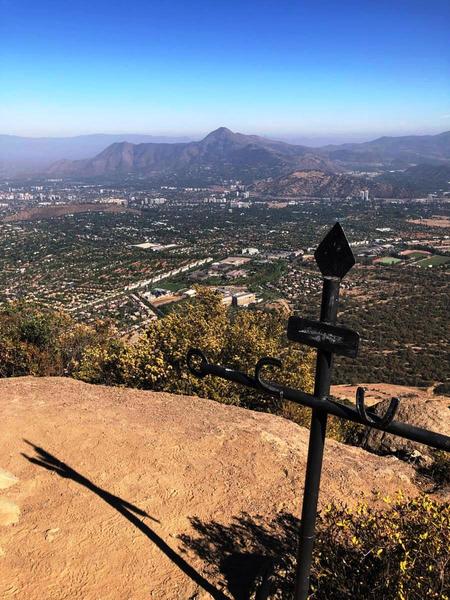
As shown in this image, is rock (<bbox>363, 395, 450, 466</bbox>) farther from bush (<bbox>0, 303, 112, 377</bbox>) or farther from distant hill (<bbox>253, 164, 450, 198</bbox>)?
distant hill (<bbox>253, 164, 450, 198</bbox>)

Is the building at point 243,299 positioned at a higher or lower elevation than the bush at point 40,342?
lower

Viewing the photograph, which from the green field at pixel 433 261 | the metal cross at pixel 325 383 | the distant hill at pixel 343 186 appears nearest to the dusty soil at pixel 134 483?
the metal cross at pixel 325 383

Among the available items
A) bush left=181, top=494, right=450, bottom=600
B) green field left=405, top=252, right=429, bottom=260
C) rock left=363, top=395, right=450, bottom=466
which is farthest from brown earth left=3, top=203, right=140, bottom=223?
bush left=181, top=494, right=450, bottom=600

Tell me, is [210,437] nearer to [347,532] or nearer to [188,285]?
[347,532]

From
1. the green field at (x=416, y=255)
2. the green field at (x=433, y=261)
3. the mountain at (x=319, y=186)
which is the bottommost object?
the green field at (x=433, y=261)

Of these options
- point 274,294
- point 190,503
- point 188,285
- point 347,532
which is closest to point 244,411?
point 190,503

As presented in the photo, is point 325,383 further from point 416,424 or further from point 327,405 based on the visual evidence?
point 416,424

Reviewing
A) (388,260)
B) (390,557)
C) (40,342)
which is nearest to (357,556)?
(390,557)

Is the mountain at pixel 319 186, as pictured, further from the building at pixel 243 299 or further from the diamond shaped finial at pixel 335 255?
the diamond shaped finial at pixel 335 255
